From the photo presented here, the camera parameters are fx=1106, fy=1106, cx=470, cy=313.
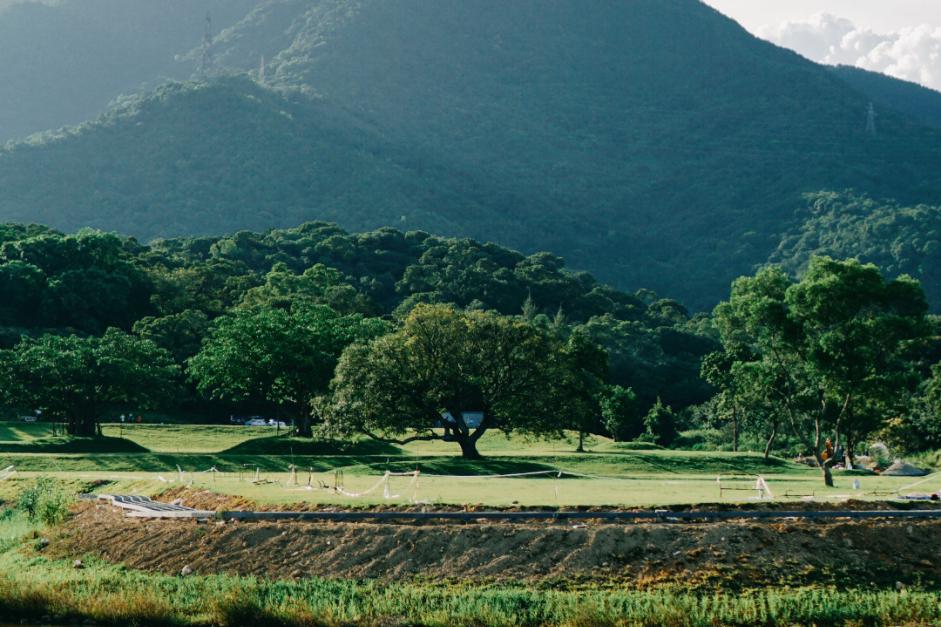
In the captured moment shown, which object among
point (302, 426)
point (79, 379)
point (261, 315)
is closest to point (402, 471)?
point (302, 426)

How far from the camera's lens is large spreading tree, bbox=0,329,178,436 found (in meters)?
59.9

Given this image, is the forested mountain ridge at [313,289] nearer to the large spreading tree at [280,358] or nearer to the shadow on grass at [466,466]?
the large spreading tree at [280,358]

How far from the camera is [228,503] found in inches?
1267

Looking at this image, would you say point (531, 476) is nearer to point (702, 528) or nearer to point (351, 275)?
point (702, 528)

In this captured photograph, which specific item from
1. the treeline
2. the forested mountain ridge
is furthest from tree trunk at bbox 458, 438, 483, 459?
the forested mountain ridge

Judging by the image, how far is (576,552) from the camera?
2577 cm

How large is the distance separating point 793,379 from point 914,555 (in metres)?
23.8

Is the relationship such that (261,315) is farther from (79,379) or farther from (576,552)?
(576,552)

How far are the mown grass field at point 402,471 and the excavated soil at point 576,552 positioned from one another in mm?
2763

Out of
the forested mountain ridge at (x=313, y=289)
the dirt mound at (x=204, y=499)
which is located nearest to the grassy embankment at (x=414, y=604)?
the dirt mound at (x=204, y=499)

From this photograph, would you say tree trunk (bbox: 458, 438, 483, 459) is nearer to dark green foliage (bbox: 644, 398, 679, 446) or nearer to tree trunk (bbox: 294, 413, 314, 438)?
tree trunk (bbox: 294, 413, 314, 438)

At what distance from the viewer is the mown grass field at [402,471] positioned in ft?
107

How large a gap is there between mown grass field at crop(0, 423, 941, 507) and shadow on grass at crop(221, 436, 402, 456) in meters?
0.10

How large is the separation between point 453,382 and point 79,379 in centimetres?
2162
